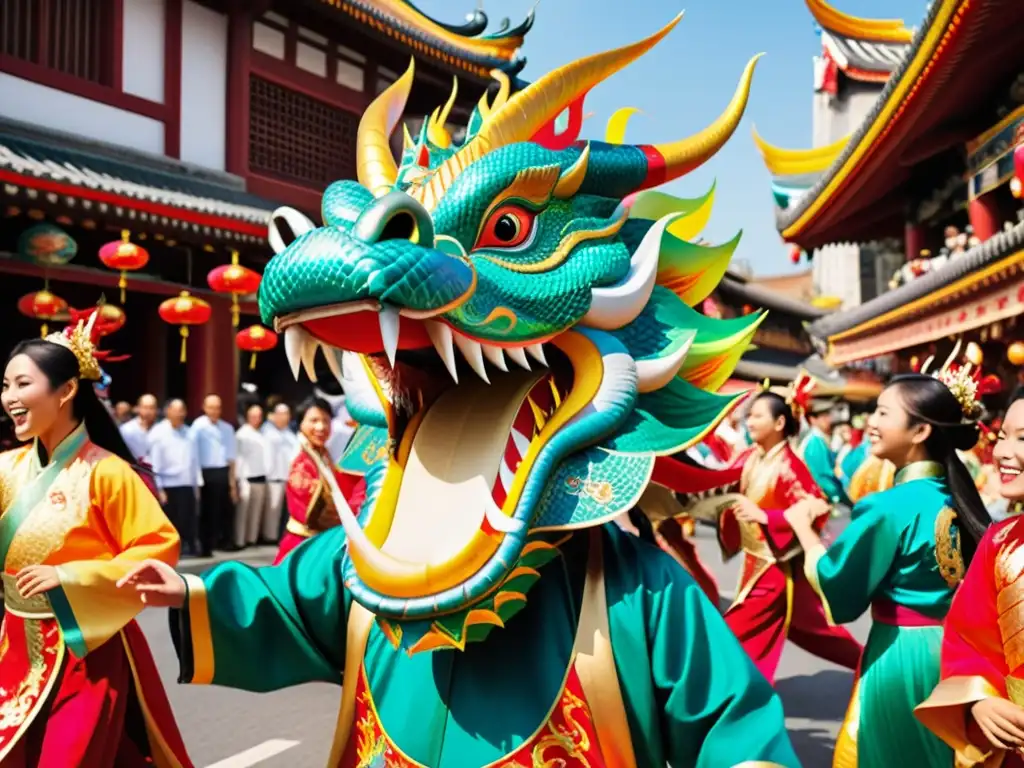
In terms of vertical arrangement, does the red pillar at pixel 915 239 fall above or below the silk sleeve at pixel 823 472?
above

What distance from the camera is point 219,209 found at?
9406 millimetres

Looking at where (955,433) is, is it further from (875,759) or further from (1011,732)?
(1011,732)

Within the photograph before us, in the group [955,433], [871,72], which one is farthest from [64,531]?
[871,72]

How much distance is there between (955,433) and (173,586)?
8.06 feet

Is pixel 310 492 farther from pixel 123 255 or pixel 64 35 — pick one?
pixel 64 35

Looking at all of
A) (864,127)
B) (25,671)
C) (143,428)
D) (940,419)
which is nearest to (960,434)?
(940,419)

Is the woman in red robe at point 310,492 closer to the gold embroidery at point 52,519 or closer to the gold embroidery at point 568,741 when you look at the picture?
the gold embroidery at point 52,519

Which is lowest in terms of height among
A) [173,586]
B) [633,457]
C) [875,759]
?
[875,759]

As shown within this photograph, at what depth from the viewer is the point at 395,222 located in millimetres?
1416

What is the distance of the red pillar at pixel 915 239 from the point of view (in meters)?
14.7

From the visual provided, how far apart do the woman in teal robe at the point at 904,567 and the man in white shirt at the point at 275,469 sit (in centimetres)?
823

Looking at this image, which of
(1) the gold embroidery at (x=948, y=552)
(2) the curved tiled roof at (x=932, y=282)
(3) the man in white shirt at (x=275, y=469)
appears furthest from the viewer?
(3) the man in white shirt at (x=275, y=469)

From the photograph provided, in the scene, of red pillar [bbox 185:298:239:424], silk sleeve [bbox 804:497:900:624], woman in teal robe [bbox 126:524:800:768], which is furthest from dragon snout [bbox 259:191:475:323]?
red pillar [bbox 185:298:239:424]

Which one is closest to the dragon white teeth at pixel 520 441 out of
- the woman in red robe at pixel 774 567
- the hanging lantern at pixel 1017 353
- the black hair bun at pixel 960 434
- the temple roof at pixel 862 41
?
the black hair bun at pixel 960 434
